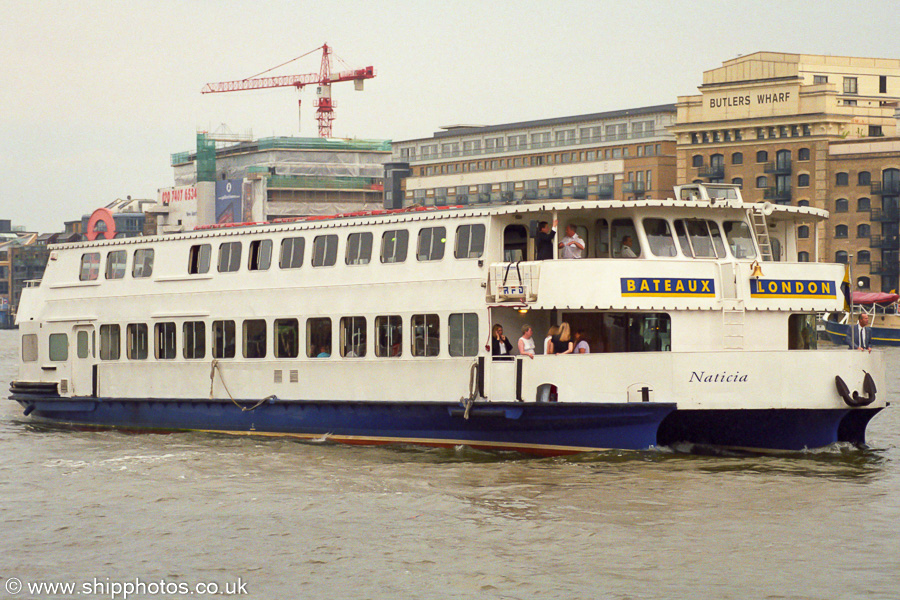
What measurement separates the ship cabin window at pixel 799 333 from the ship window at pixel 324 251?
27.5 ft

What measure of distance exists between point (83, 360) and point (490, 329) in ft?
34.1

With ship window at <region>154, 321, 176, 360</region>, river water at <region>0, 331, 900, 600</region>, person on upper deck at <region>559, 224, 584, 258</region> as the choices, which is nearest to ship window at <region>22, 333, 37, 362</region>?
ship window at <region>154, 321, 176, 360</region>

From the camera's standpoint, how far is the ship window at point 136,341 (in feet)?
88.0

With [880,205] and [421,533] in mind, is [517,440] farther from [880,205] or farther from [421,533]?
[880,205]

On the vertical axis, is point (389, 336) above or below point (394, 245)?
below

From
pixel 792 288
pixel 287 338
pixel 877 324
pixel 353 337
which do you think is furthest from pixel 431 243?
pixel 877 324

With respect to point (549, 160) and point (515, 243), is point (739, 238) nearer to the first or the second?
point (515, 243)

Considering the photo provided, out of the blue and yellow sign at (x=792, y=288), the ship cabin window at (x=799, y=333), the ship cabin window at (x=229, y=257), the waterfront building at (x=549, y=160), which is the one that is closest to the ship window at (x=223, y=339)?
the ship cabin window at (x=229, y=257)

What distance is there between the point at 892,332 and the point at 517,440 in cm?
6835

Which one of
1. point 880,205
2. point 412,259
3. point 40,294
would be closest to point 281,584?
point 412,259

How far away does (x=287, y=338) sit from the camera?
80.9 ft

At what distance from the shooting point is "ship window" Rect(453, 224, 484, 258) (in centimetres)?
2228

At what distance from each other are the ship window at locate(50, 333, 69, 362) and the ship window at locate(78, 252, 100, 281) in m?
1.35

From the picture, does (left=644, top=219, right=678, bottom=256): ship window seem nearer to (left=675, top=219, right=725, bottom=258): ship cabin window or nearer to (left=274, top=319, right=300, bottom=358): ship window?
(left=675, top=219, right=725, bottom=258): ship cabin window
